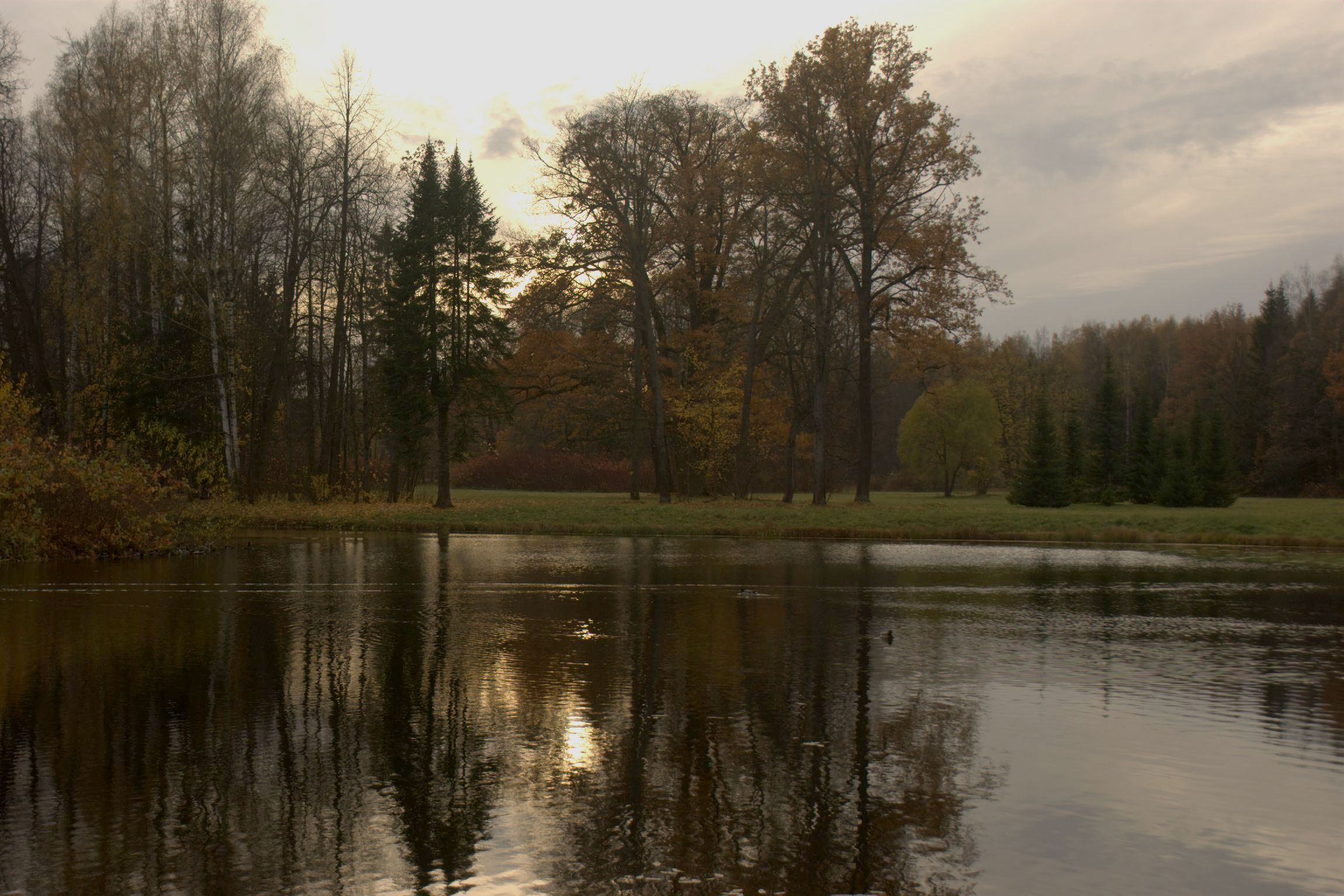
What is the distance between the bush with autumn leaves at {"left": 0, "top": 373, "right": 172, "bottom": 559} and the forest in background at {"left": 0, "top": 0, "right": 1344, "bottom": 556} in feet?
17.8

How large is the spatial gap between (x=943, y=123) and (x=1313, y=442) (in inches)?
2251

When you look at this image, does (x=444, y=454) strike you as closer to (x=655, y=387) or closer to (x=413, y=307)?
(x=413, y=307)

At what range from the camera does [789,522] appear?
29.5 meters

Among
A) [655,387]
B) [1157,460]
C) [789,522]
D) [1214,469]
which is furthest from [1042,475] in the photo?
[789,522]

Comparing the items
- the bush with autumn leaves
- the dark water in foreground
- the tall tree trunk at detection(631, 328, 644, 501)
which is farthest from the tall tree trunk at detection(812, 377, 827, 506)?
the dark water in foreground

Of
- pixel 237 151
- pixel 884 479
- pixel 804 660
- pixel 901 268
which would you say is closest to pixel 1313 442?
pixel 884 479

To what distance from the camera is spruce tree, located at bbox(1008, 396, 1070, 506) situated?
2078 inches

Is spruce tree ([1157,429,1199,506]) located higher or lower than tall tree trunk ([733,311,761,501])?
lower

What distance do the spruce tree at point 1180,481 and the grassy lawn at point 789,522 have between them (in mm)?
16364

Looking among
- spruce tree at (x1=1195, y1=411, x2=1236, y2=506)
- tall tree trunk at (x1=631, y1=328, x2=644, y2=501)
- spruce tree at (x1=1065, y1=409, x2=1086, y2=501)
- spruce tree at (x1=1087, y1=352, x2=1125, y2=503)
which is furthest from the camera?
spruce tree at (x1=1065, y1=409, x2=1086, y2=501)

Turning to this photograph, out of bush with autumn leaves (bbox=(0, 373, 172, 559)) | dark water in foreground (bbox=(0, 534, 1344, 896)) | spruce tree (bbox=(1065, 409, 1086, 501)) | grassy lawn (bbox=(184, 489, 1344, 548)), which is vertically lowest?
dark water in foreground (bbox=(0, 534, 1344, 896))

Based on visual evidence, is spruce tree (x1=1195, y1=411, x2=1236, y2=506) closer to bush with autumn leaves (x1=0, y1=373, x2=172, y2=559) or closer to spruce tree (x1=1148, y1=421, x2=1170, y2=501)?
spruce tree (x1=1148, y1=421, x2=1170, y2=501)

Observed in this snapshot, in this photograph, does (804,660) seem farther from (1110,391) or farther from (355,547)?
(1110,391)

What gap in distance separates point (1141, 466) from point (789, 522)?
38.5m
